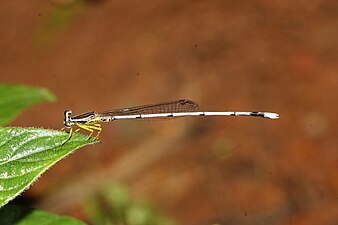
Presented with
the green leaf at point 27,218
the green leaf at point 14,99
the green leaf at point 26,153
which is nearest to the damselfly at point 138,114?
the green leaf at point 14,99

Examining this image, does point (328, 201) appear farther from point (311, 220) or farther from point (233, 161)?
point (233, 161)

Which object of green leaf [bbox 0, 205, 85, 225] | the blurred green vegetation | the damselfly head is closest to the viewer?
green leaf [bbox 0, 205, 85, 225]

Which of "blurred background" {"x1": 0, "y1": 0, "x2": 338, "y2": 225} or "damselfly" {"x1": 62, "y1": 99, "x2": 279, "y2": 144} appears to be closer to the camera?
"damselfly" {"x1": 62, "y1": 99, "x2": 279, "y2": 144}

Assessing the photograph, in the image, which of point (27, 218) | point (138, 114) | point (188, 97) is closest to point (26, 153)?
point (27, 218)

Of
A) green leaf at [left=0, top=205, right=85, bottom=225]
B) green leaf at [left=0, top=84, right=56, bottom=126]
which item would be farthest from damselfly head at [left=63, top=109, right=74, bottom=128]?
green leaf at [left=0, top=205, right=85, bottom=225]

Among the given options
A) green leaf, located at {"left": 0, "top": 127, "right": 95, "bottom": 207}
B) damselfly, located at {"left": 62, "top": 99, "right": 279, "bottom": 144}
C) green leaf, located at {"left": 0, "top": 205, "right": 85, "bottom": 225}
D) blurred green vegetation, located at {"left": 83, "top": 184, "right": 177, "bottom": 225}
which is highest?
damselfly, located at {"left": 62, "top": 99, "right": 279, "bottom": 144}

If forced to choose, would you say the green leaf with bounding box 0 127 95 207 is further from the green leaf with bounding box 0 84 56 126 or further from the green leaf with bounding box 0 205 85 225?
the green leaf with bounding box 0 84 56 126

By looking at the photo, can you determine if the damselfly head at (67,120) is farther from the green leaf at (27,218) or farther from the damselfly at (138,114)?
the green leaf at (27,218)

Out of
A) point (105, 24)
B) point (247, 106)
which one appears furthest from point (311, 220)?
point (105, 24)
